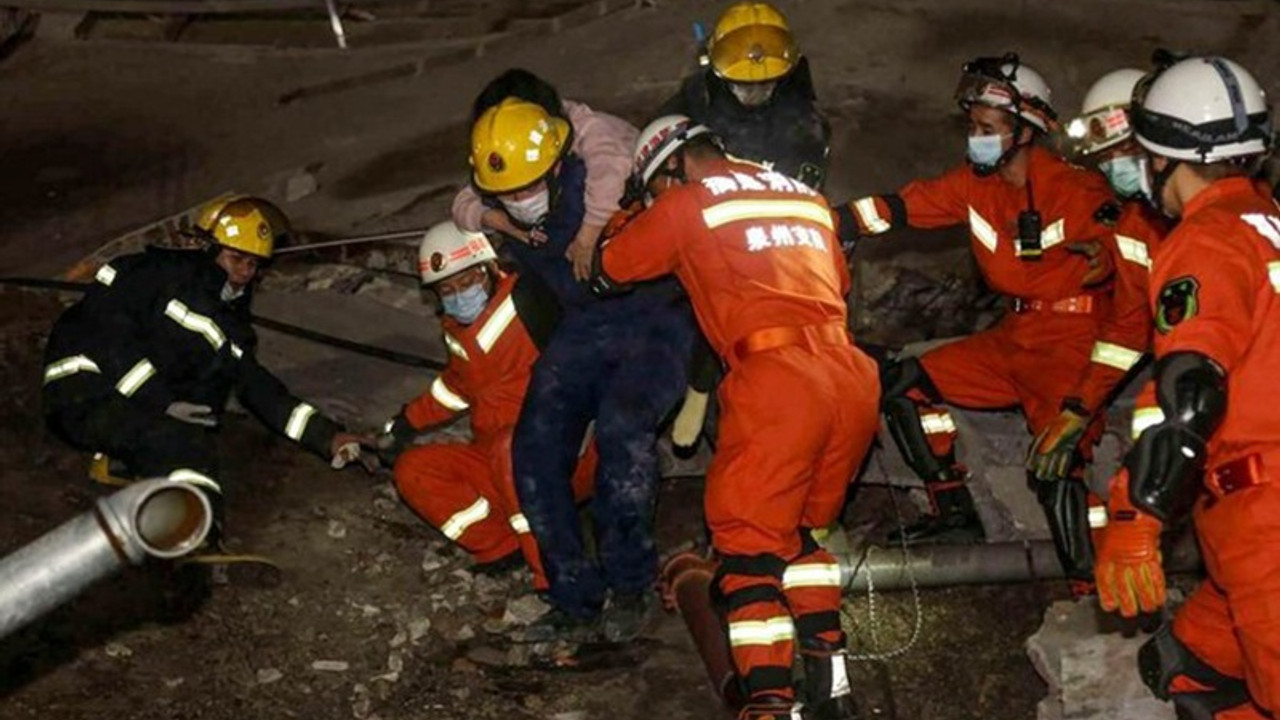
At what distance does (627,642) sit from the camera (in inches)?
243

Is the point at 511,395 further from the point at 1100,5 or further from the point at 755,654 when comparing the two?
the point at 1100,5

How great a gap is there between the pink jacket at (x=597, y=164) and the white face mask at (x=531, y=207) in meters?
0.15

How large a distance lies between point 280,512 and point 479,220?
148 centimetres

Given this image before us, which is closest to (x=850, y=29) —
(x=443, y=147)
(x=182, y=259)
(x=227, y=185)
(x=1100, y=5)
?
(x=1100, y=5)

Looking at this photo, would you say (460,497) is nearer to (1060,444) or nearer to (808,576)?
(808,576)

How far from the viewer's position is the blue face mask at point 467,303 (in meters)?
6.62

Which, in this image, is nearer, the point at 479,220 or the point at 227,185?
the point at 479,220

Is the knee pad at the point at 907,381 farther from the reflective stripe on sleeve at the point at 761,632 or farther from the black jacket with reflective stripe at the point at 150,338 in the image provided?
the black jacket with reflective stripe at the point at 150,338

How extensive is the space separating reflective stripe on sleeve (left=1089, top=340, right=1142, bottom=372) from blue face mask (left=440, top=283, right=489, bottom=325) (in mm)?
2316

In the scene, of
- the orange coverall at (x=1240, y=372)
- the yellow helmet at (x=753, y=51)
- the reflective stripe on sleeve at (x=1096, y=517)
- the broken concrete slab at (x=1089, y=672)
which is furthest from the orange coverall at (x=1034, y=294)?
the orange coverall at (x=1240, y=372)

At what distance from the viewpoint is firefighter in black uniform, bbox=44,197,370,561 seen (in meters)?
6.70

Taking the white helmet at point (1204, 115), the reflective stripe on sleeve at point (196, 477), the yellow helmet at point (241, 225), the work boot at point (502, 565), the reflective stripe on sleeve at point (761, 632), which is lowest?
the work boot at point (502, 565)

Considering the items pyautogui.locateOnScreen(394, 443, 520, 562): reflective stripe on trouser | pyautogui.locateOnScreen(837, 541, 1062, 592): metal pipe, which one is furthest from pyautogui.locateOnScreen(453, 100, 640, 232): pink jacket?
pyautogui.locateOnScreen(837, 541, 1062, 592): metal pipe

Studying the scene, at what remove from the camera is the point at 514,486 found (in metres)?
6.30
